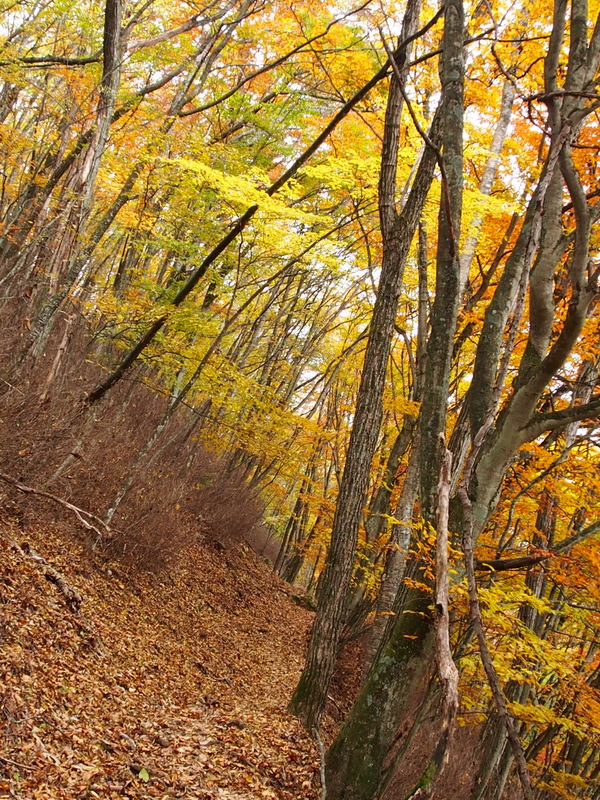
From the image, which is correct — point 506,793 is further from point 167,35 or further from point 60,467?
point 167,35

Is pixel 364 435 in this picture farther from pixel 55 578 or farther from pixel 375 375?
pixel 55 578

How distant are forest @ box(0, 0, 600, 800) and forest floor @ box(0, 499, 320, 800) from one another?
71 millimetres

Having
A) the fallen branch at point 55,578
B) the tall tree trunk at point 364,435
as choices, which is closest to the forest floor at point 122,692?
the fallen branch at point 55,578

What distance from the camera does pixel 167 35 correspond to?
28.5 ft

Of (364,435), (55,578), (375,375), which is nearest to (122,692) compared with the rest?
(55,578)

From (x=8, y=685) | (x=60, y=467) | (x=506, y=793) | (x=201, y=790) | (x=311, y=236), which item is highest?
(x=311, y=236)

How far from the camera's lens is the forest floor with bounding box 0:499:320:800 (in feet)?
11.6

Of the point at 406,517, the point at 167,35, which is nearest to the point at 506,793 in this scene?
the point at 406,517

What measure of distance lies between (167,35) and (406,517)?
27.2 ft

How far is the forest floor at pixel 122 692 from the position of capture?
3.54 m

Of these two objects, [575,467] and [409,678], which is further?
[575,467]

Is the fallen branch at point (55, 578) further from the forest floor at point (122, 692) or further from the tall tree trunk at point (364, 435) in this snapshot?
the tall tree trunk at point (364, 435)

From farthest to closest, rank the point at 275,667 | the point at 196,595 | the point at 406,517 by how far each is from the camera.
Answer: the point at 196,595
the point at 275,667
the point at 406,517

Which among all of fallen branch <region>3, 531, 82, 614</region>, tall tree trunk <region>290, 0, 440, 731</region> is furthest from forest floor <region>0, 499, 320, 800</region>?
tall tree trunk <region>290, 0, 440, 731</region>
